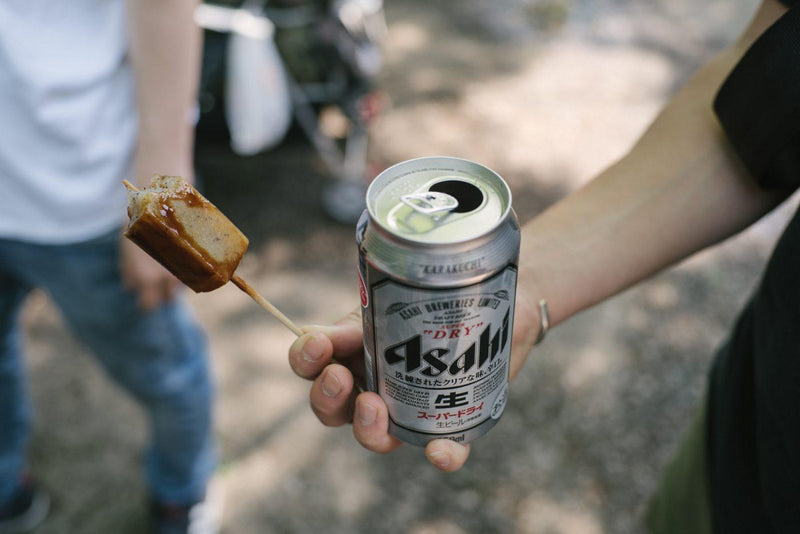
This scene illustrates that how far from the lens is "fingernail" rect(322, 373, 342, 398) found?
1.20 metres

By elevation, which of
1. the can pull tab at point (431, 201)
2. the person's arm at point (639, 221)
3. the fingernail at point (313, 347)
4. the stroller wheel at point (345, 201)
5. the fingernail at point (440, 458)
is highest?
the can pull tab at point (431, 201)

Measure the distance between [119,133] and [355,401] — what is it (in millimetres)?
1032

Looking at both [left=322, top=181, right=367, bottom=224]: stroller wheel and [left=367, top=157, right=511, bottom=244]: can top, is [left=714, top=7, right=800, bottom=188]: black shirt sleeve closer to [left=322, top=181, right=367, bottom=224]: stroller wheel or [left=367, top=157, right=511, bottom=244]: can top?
[left=367, top=157, right=511, bottom=244]: can top

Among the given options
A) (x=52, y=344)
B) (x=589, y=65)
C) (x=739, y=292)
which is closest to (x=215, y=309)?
(x=52, y=344)

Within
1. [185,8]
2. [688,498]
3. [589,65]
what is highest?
[185,8]

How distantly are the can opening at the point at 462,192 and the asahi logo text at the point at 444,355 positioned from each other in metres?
0.17

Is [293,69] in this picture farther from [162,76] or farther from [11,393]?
[11,393]

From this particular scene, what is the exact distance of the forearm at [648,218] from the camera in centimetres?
135

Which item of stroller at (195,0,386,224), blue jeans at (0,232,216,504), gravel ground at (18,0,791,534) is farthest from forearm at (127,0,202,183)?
stroller at (195,0,386,224)

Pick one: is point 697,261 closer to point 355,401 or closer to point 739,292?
point 739,292

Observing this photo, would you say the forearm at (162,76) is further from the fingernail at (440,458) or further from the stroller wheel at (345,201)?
the stroller wheel at (345,201)

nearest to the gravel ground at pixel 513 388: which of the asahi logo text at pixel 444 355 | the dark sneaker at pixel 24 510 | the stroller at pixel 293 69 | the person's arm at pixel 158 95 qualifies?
the dark sneaker at pixel 24 510

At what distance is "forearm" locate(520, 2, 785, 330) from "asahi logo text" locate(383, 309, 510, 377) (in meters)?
0.30

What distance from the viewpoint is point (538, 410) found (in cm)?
286
